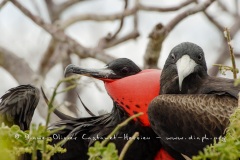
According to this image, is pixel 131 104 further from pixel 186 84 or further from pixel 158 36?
pixel 158 36

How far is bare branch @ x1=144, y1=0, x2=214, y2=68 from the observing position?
5723mm

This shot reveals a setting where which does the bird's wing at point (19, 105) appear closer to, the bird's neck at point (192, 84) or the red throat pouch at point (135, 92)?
the red throat pouch at point (135, 92)

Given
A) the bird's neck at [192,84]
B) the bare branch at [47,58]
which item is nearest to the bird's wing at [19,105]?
the bird's neck at [192,84]

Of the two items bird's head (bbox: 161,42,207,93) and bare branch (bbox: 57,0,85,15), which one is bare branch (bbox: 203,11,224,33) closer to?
bare branch (bbox: 57,0,85,15)

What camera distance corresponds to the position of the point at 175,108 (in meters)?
3.99

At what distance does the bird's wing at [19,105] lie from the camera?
15.0 ft

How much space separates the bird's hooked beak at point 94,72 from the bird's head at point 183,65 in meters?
0.39

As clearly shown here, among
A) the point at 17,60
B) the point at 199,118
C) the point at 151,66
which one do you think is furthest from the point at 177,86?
the point at 17,60

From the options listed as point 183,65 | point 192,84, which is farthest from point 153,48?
point 183,65

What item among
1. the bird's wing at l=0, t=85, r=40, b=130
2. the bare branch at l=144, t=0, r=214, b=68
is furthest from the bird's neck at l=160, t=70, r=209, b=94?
the bare branch at l=144, t=0, r=214, b=68

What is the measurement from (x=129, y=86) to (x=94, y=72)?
0.26m

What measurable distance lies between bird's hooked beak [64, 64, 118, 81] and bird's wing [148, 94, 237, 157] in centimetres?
56

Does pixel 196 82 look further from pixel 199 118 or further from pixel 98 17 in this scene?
pixel 98 17

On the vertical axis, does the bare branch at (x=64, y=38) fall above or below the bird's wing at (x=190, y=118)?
above
